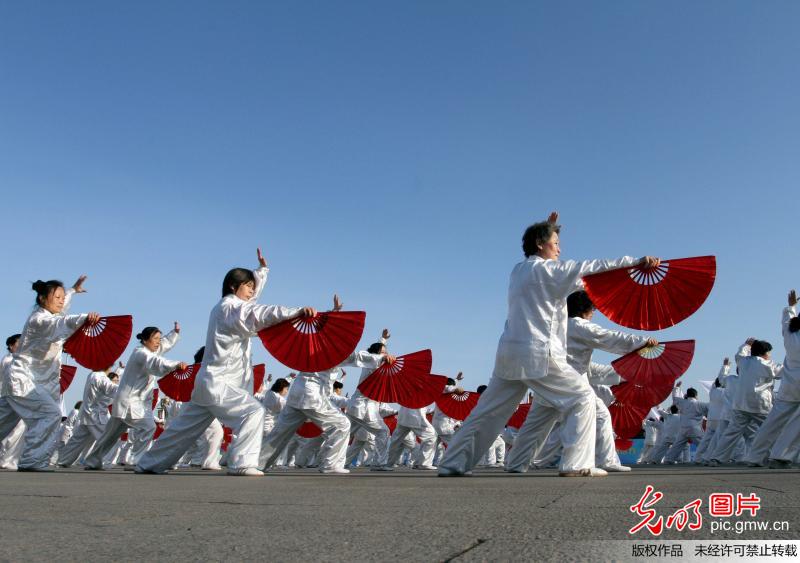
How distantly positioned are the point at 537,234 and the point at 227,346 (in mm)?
3091

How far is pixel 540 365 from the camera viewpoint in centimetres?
570

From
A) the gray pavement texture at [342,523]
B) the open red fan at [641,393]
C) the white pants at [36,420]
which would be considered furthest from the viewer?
the open red fan at [641,393]

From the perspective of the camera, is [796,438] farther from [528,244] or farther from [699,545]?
[699,545]

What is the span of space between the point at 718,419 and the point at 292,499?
48.6ft

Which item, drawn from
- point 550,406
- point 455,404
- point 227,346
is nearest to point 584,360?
point 550,406

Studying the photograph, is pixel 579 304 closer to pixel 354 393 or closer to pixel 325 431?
pixel 325 431

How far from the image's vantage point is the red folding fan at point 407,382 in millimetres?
9328

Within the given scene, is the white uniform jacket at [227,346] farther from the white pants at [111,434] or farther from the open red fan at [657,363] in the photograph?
the open red fan at [657,363]

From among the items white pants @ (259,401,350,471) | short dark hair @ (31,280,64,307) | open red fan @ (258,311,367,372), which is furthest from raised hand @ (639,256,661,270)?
short dark hair @ (31,280,64,307)

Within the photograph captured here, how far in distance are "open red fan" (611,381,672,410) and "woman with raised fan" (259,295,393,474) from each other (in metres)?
2.90

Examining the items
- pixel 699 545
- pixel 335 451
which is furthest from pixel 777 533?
pixel 335 451

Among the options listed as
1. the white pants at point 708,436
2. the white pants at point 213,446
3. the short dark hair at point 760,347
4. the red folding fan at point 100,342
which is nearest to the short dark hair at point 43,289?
the red folding fan at point 100,342

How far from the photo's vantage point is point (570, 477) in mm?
5461

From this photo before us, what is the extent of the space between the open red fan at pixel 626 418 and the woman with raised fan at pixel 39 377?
22.0ft
